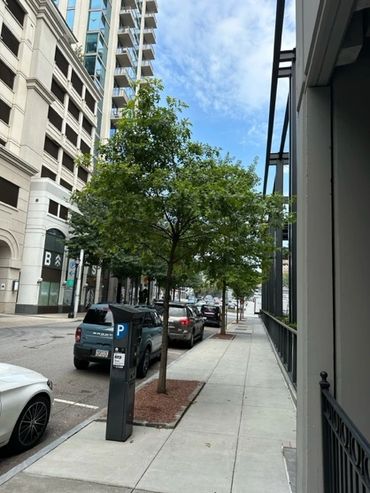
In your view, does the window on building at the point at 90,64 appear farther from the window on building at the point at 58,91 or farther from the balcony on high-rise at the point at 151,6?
the balcony on high-rise at the point at 151,6

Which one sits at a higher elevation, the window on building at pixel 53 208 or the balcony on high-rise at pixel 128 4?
the balcony on high-rise at pixel 128 4

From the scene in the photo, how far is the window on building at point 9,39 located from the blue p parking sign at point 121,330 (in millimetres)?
30446

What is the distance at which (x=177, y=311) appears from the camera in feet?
54.7

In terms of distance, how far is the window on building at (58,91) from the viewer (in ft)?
122

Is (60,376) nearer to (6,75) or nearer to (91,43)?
(6,75)

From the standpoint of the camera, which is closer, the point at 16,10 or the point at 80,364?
the point at 80,364

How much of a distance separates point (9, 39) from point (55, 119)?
26.0 feet

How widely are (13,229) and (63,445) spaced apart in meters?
28.0

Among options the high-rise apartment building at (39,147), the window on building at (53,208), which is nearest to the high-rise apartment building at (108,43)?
the high-rise apartment building at (39,147)

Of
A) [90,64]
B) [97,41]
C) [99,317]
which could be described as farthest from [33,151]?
[99,317]

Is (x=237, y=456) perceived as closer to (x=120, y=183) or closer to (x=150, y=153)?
(x=120, y=183)

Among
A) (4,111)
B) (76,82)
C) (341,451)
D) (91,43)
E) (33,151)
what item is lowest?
(341,451)

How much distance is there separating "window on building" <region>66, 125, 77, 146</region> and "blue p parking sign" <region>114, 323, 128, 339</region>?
123ft

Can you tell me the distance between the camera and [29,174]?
3253 centimetres
